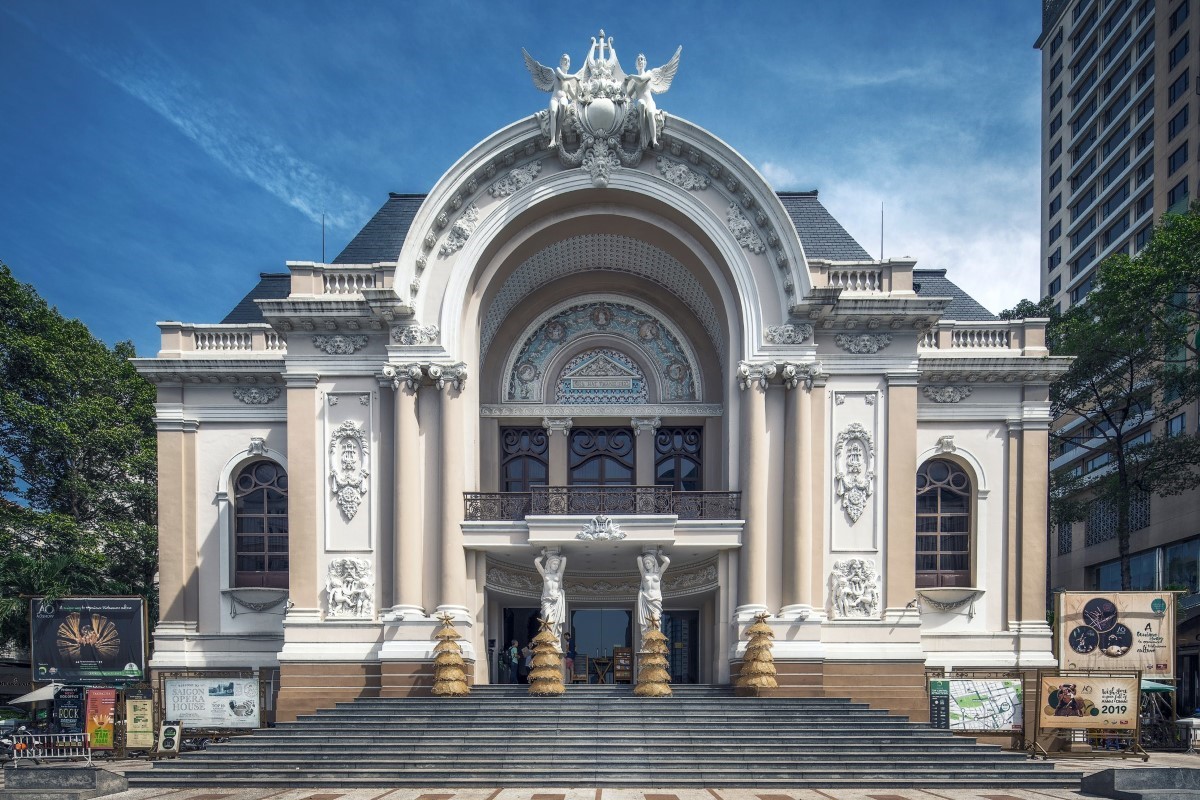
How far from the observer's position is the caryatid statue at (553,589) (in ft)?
73.1

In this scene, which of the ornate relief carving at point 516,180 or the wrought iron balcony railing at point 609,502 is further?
the ornate relief carving at point 516,180

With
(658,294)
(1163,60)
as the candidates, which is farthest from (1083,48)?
(658,294)

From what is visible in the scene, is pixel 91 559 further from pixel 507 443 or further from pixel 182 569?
pixel 507 443

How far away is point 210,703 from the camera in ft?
70.6

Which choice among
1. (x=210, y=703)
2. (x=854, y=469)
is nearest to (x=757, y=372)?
(x=854, y=469)

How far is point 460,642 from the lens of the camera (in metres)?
22.2

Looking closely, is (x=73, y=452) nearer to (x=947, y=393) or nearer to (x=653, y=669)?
(x=653, y=669)

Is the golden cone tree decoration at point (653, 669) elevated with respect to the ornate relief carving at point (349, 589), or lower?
lower

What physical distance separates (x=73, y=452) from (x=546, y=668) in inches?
724

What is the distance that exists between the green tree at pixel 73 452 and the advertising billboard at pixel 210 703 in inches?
307

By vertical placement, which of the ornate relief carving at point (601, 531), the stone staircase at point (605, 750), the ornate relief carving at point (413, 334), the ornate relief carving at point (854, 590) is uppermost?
the ornate relief carving at point (413, 334)

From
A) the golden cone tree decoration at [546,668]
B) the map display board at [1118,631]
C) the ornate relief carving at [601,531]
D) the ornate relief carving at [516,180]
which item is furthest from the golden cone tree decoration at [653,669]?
the ornate relief carving at [516,180]

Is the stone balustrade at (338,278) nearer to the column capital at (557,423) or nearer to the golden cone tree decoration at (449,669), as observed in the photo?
the column capital at (557,423)

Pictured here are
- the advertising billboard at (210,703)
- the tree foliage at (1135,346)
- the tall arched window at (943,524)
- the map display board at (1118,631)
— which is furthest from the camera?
the tree foliage at (1135,346)
